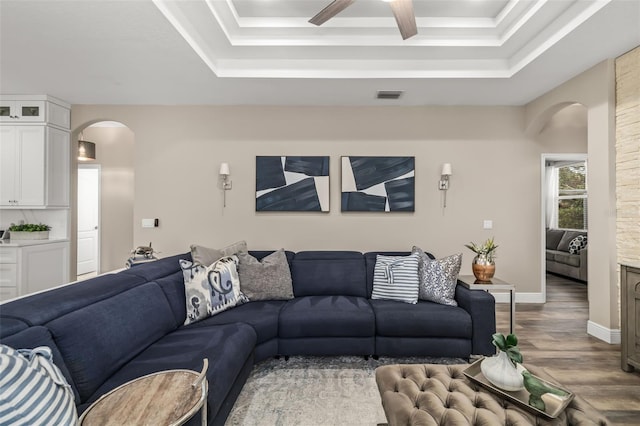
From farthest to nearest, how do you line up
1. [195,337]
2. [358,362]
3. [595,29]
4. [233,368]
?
[358,362] < [595,29] < [195,337] < [233,368]

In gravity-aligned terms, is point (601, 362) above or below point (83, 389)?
below

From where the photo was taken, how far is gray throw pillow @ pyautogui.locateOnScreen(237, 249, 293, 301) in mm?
2900

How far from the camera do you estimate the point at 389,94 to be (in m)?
3.69

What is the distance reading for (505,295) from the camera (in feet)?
13.7

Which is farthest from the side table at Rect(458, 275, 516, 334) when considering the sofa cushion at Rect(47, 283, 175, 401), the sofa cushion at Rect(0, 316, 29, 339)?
the sofa cushion at Rect(0, 316, 29, 339)

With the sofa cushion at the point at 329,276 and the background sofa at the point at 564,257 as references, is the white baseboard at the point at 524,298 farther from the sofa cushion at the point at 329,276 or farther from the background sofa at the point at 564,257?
the sofa cushion at the point at 329,276

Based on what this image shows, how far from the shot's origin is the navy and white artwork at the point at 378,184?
4.06m

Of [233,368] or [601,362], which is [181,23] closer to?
[233,368]

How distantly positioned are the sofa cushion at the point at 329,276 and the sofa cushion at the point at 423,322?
0.53m

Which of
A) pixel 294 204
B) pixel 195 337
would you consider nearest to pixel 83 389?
pixel 195 337

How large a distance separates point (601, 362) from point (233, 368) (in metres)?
3.11

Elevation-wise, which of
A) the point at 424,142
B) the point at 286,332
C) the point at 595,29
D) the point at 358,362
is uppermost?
the point at 595,29

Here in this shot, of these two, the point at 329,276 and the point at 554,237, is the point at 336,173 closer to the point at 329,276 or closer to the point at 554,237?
the point at 329,276

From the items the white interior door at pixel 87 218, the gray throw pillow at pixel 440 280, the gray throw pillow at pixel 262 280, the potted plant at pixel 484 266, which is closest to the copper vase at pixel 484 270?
the potted plant at pixel 484 266
